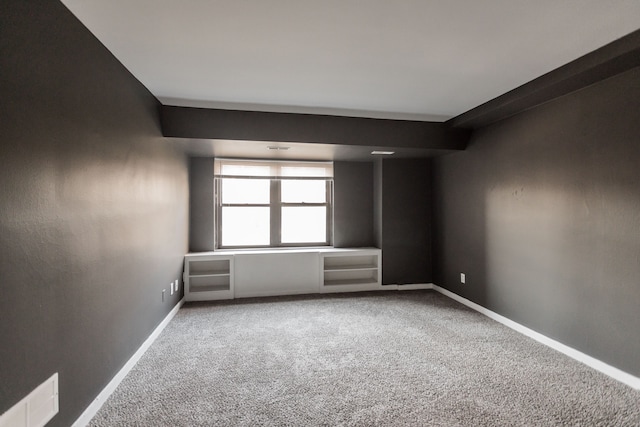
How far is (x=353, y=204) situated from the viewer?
4777mm

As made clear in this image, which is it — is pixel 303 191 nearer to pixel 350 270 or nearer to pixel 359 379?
pixel 350 270

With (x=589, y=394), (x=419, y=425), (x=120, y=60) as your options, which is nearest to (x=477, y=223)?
(x=589, y=394)

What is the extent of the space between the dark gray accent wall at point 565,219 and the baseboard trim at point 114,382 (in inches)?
142

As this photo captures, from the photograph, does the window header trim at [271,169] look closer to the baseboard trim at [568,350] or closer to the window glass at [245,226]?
the window glass at [245,226]

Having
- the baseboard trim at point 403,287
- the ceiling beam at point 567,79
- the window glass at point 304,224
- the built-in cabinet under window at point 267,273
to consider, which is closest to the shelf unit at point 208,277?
the built-in cabinet under window at point 267,273

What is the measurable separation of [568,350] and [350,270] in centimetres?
260

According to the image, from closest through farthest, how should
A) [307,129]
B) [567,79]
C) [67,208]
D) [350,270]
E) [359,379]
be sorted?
[67,208], [359,379], [567,79], [307,129], [350,270]

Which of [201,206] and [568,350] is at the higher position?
[201,206]

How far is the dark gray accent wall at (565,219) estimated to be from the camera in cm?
209

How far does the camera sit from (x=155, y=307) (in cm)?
283

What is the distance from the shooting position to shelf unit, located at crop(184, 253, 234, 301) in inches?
154

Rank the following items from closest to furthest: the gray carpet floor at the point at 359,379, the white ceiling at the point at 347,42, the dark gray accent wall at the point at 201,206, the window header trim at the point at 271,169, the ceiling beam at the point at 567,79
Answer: the white ceiling at the point at 347,42 → the gray carpet floor at the point at 359,379 → the ceiling beam at the point at 567,79 → the dark gray accent wall at the point at 201,206 → the window header trim at the point at 271,169

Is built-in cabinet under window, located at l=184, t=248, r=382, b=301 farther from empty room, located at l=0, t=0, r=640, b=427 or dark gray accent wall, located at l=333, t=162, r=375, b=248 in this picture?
dark gray accent wall, located at l=333, t=162, r=375, b=248

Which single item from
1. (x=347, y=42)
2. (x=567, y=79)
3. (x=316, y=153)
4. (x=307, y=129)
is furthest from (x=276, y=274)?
(x=567, y=79)
